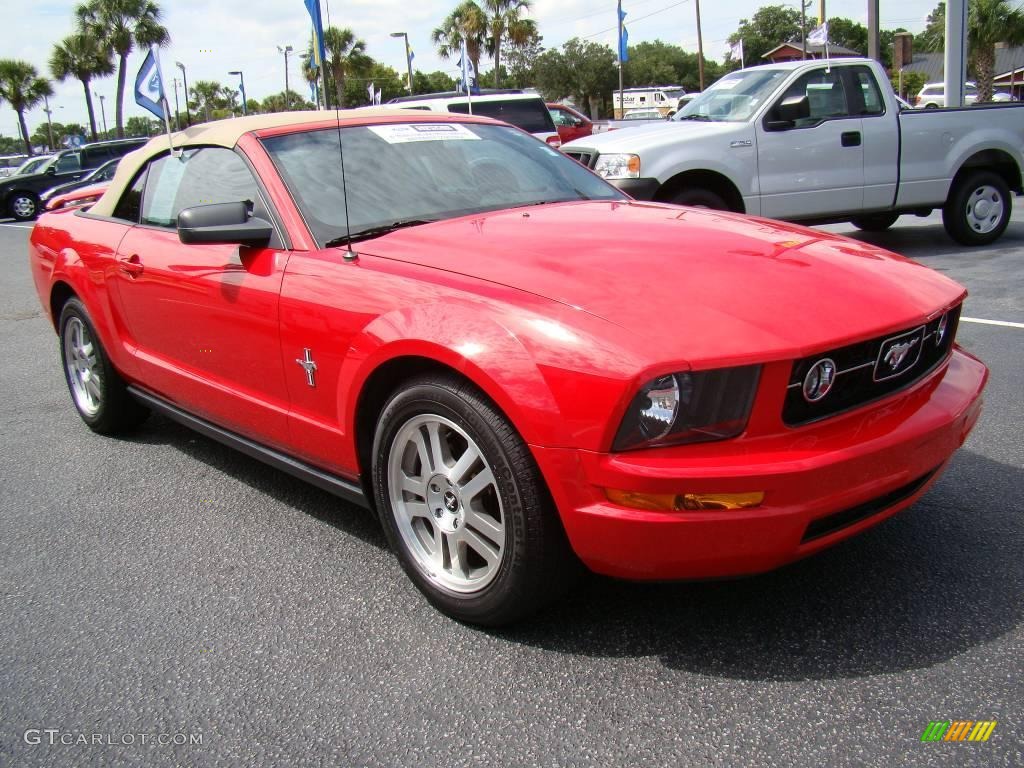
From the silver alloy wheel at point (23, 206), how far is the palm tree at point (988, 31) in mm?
33670

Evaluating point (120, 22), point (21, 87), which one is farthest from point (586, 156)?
point (21, 87)

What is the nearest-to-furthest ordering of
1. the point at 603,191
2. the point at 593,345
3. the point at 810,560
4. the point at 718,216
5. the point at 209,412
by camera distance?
the point at 593,345
the point at 810,560
the point at 718,216
the point at 209,412
the point at 603,191

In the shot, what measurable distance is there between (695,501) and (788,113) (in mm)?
7187

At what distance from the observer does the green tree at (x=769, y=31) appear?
96.8 meters

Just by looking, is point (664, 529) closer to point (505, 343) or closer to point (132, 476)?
point (505, 343)

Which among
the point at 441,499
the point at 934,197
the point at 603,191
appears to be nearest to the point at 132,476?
the point at 441,499

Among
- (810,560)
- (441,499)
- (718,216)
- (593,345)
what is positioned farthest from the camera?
(718,216)

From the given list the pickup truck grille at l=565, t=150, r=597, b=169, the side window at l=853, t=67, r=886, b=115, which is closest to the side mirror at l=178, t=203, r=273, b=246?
the pickup truck grille at l=565, t=150, r=597, b=169

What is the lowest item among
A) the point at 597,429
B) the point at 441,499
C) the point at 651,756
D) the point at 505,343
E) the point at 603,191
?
the point at 651,756

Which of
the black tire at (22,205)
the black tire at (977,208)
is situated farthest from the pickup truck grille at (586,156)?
the black tire at (22,205)

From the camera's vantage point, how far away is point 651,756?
2.08m

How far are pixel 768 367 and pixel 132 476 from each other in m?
3.06

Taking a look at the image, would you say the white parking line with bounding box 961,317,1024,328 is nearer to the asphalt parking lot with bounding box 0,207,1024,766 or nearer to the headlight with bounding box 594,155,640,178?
the asphalt parking lot with bounding box 0,207,1024,766

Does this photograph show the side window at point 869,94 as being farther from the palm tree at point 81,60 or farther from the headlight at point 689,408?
the palm tree at point 81,60
